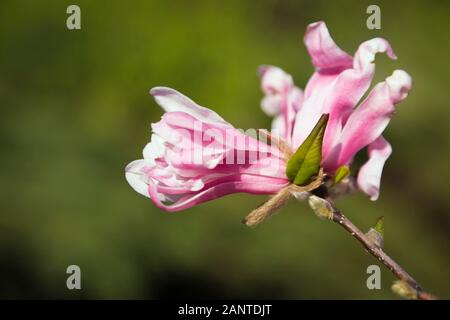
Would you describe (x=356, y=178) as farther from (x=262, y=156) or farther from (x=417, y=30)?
(x=417, y=30)

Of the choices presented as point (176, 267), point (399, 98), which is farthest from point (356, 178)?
point (176, 267)

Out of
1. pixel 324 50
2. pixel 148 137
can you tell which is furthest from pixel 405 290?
pixel 148 137

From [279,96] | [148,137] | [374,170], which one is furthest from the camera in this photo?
[148,137]

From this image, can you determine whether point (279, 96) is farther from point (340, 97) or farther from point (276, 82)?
point (340, 97)

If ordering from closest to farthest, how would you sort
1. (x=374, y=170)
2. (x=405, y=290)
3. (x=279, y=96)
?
(x=405, y=290)
(x=374, y=170)
(x=279, y=96)

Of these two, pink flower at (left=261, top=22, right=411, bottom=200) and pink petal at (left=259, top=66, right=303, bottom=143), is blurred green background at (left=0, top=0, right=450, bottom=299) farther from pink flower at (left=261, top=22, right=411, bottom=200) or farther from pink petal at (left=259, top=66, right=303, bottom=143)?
pink flower at (left=261, top=22, right=411, bottom=200)

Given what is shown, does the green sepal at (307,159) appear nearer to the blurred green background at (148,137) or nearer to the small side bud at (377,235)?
the small side bud at (377,235)

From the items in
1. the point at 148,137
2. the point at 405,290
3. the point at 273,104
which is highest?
the point at 148,137
